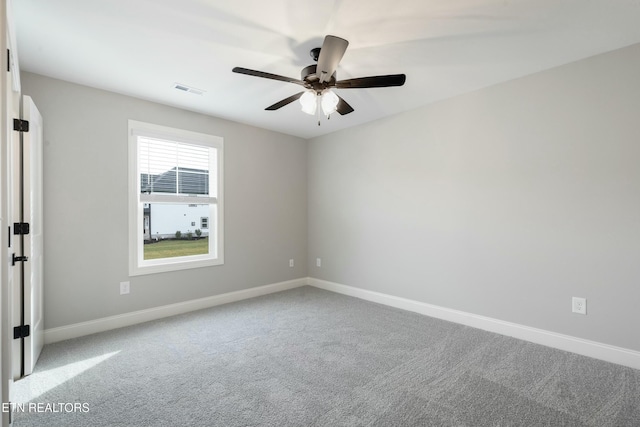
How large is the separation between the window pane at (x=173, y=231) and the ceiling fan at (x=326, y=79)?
217 centimetres

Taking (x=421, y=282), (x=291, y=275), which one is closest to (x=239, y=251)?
(x=291, y=275)

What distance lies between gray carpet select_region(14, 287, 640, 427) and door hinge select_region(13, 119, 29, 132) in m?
1.78

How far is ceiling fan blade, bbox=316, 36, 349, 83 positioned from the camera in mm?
1788

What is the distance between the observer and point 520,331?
2.90 m

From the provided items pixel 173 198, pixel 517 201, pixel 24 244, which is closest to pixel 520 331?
pixel 517 201

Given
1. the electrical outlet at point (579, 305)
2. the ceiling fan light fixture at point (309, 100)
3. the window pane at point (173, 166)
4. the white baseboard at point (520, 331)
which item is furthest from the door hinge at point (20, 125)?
the electrical outlet at point (579, 305)

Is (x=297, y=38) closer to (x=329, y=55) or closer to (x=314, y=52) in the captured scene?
(x=314, y=52)

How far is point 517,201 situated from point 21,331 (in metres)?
4.22

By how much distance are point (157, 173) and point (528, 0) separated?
12.0 feet

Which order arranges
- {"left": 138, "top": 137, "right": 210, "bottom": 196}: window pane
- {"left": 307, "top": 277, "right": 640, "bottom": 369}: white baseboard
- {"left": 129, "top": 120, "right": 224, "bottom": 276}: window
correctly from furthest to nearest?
{"left": 138, "top": 137, "right": 210, "bottom": 196}: window pane → {"left": 129, "top": 120, "right": 224, "bottom": 276}: window → {"left": 307, "top": 277, "right": 640, "bottom": 369}: white baseboard

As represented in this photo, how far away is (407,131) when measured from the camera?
3785 mm

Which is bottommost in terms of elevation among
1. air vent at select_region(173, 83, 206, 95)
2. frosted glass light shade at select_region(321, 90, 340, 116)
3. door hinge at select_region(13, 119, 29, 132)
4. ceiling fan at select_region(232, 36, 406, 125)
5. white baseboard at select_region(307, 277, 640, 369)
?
white baseboard at select_region(307, 277, 640, 369)

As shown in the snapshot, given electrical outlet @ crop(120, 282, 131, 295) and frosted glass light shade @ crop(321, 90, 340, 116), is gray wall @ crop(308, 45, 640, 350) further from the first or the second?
electrical outlet @ crop(120, 282, 131, 295)

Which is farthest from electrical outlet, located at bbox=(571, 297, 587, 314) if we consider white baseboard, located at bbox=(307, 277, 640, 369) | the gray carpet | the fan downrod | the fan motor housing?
the fan downrod
